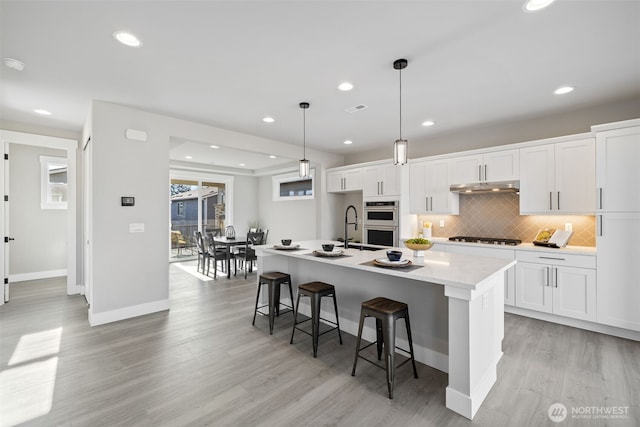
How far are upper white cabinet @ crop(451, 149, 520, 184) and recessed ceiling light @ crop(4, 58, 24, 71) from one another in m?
5.24

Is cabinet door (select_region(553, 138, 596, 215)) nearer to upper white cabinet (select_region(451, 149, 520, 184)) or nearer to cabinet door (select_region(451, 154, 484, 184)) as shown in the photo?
Result: upper white cabinet (select_region(451, 149, 520, 184))

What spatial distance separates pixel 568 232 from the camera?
3.67m

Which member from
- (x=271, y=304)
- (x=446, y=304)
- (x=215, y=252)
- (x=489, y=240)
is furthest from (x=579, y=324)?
(x=215, y=252)

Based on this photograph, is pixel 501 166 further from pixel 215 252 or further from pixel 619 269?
pixel 215 252

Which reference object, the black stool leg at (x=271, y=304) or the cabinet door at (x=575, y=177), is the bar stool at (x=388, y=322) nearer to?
the black stool leg at (x=271, y=304)

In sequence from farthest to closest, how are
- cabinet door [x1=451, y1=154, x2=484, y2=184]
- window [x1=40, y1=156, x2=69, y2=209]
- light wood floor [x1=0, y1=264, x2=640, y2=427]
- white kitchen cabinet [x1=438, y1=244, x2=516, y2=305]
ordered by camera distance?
window [x1=40, y1=156, x2=69, y2=209], cabinet door [x1=451, y1=154, x2=484, y2=184], white kitchen cabinet [x1=438, y1=244, x2=516, y2=305], light wood floor [x1=0, y1=264, x2=640, y2=427]

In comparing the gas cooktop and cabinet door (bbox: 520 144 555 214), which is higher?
cabinet door (bbox: 520 144 555 214)

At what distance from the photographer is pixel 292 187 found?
27.6 ft

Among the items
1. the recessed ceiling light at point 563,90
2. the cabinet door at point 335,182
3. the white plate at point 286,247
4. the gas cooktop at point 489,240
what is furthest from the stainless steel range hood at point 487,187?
the white plate at point 286,247

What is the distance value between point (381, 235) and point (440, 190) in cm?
130

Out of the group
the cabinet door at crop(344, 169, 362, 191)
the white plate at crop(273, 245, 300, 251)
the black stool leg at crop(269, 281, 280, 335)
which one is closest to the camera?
the black stool leg at crop(269, 281, 280, 335)

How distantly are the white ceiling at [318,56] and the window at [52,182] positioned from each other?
2.11 m

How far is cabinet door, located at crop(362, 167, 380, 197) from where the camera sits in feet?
18.1

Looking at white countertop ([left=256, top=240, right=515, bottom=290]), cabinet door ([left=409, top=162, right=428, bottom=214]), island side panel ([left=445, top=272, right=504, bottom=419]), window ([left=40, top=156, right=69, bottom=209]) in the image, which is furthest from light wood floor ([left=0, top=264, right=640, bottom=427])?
window ([left=40, top=156, right=69, bottom=209])
